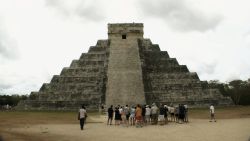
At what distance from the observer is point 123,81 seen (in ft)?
129

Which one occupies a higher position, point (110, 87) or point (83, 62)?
point (83, 62)

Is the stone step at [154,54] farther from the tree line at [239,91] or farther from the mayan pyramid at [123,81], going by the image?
the tree line at [239,91]

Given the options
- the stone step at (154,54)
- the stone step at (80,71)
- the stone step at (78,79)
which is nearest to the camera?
the stone step at (78,79)

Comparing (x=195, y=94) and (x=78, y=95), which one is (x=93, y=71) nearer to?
(x=78, y=95)

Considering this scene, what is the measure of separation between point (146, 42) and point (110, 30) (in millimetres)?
4360

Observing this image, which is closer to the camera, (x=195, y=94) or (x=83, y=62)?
(x=195, y=94)

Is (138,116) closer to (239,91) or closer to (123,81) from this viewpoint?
(123,81)

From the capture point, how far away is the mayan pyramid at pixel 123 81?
3856 centimetres

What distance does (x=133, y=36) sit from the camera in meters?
45.7

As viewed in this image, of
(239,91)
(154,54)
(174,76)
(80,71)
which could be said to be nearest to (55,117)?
(80,71)

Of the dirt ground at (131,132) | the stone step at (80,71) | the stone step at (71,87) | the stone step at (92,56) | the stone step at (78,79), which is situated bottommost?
the dirt ground at (131,132)

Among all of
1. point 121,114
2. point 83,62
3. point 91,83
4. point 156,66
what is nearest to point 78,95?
point 91,83

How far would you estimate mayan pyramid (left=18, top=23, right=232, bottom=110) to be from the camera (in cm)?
3856

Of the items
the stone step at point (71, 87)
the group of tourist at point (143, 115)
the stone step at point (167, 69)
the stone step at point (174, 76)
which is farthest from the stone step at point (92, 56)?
the group of tourist at point (143, 115)
